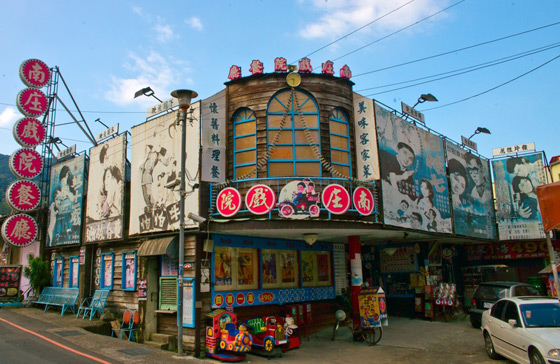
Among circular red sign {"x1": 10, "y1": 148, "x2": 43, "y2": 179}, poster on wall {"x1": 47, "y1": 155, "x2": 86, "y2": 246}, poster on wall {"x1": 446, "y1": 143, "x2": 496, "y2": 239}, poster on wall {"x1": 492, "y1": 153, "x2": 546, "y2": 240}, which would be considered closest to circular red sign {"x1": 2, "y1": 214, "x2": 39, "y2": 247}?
poster on wall {"x1": 47, "y1": 155, "x2": 86, "y2": 246}

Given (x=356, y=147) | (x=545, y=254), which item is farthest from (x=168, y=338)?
(x=545, y=254)

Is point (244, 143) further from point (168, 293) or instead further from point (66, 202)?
point (66, 202)

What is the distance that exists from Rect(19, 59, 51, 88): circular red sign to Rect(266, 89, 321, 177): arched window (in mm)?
15242

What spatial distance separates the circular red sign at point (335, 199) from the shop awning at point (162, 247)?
5.26 m

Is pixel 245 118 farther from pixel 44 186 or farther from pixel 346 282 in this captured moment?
pixel 44 186

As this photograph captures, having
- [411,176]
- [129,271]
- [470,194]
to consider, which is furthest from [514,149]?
[129,271]

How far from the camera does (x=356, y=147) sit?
53.2 feet

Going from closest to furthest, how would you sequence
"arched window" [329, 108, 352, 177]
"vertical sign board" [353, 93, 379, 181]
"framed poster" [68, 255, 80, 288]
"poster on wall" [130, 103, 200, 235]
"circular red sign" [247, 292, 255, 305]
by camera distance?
"poster on wall" [130, 103, 200, 235] → "circular red sign" [247, 292, 255, 305] → "arched window" [329, 108, 352, 177] → "vertical sign board" [353, 93, 379, 181] → "framed poster" [68, 255, 80, 288]

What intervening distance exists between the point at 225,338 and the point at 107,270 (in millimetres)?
9553

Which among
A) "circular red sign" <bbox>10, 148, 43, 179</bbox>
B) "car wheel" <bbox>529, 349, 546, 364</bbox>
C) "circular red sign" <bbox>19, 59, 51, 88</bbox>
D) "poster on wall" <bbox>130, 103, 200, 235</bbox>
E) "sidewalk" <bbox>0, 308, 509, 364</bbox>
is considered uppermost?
"circular red sign" <bbox>19, 59, 51, 88</bbox>

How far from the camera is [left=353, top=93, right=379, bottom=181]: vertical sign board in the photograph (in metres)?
15.8

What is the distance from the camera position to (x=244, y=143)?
15.3 metres

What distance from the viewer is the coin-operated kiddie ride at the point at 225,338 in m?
12.3

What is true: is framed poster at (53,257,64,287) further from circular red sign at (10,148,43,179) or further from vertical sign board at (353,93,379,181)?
vertical sign board at (353,93,379,181)
